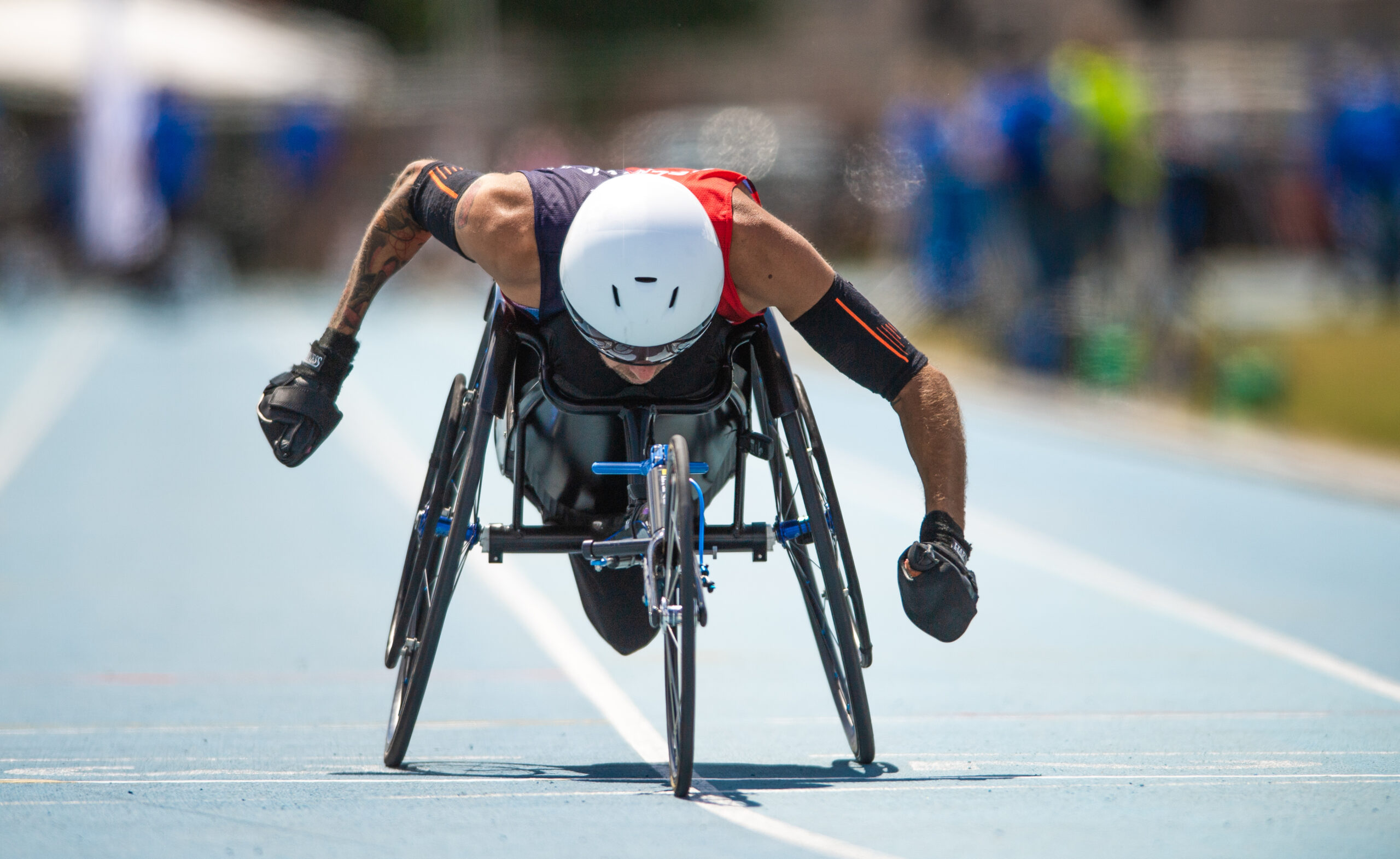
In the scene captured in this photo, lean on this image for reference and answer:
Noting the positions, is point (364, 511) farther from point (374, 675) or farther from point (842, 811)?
point (842, 811)

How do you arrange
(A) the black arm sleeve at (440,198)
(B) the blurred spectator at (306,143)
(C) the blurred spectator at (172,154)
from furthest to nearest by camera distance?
(B) the blurred spectator at (306,143)
(C) the blurred spectator at (172,154)
(A) the black arm sleeve at (440,198)

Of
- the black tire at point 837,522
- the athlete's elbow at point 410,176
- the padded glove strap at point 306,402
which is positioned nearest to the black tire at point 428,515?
the padded glove strap at point 306,402

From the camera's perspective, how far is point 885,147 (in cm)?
3469

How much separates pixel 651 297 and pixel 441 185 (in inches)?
33.7

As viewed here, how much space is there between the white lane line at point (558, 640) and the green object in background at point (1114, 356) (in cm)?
585

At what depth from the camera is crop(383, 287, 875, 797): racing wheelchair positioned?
5004 mm

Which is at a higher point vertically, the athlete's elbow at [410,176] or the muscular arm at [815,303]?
the athlete's elbow at [410,176]

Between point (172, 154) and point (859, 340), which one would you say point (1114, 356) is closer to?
point (859, 340)

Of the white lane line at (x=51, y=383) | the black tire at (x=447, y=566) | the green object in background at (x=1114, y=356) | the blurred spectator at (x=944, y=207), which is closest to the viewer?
the black tire at (x=447, y=566)

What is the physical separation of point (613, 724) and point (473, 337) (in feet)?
58.9

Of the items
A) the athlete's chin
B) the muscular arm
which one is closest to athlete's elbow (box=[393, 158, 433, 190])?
the athlete's chin

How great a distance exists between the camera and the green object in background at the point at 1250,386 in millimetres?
14477

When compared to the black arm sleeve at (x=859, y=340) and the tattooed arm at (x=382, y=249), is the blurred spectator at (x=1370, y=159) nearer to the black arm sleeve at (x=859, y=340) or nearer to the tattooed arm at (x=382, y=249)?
the black arm sleeve at (x=859, y=340)

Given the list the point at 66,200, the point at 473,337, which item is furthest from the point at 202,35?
the point at 473,337
